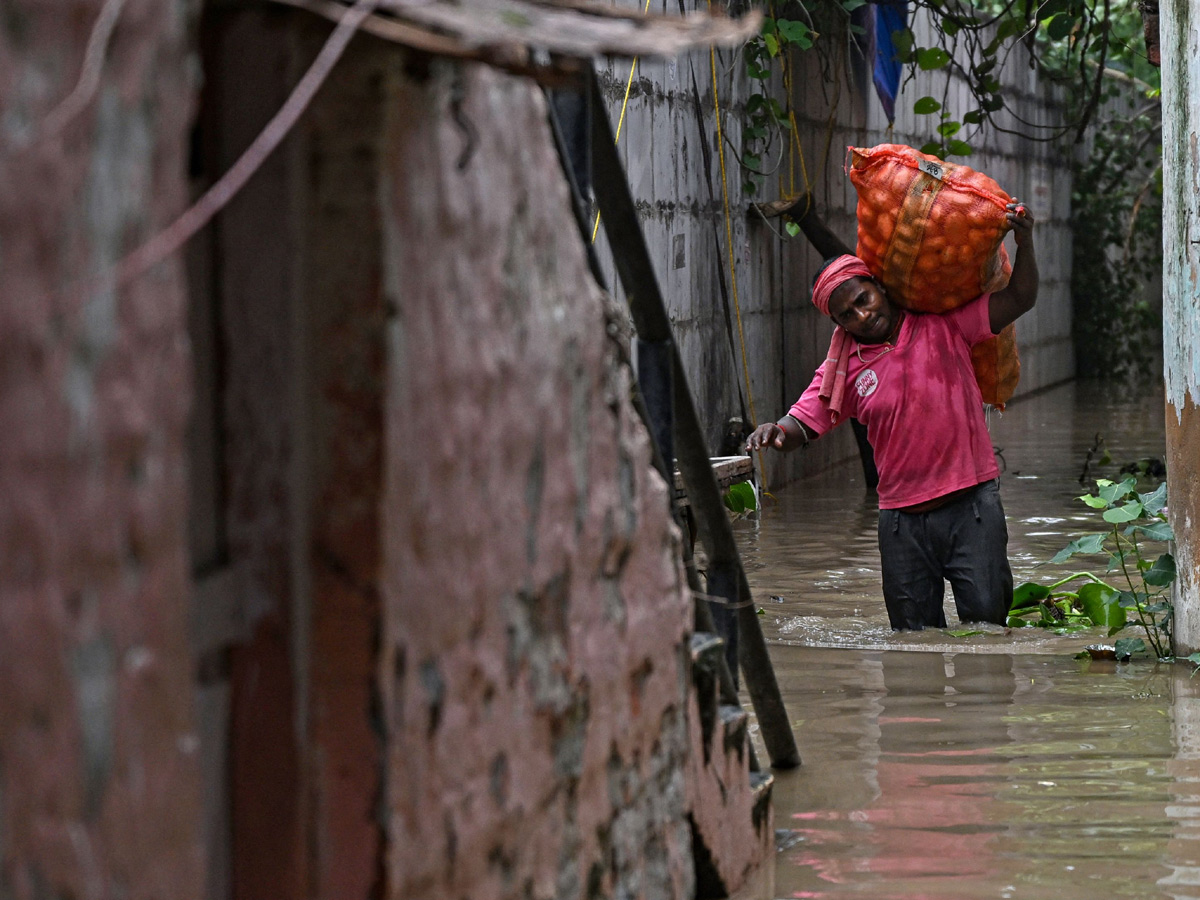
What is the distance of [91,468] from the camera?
1245 mm

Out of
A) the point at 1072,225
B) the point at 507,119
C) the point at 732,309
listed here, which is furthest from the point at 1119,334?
the point at 507,119

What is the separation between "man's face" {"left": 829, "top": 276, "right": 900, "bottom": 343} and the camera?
207 inches

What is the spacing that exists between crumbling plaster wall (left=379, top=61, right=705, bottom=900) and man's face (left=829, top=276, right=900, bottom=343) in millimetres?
2953

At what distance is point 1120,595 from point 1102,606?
0.22 meters

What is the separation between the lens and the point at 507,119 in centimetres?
196

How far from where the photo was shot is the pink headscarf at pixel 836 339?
5.29 metres

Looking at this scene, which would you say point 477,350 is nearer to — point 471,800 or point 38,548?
point 471,800

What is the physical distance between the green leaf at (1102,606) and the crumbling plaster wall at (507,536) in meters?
3.05

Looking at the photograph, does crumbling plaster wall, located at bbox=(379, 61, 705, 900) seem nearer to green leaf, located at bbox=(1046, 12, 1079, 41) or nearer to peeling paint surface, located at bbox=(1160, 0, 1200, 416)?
peeling paint surface, located at bbox=(1160, 0, 1200, 416)

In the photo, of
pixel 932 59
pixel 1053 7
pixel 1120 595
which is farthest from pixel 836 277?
pixel 1053 7

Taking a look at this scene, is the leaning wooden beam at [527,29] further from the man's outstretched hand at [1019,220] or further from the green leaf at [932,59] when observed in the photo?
the green leaf at [932,59]

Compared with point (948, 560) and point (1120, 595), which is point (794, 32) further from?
point (1120, 595)

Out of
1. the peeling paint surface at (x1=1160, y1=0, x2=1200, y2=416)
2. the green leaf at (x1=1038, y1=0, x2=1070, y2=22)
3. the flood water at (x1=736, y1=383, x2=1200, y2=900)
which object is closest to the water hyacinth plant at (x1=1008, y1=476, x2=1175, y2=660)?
the flood water at (x1=736, y1=383, x2=1200, y2=900)

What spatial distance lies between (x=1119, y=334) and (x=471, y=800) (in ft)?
56.7
